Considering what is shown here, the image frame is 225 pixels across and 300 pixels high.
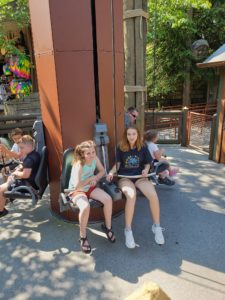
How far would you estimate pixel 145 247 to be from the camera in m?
2.87

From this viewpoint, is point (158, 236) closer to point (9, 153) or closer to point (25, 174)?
point (25, 174)

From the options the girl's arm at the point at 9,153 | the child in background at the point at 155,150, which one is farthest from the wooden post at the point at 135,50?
the girl's arm at the point at 9,153

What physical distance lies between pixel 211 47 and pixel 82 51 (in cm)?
1275

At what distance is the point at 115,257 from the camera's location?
273 centimetres

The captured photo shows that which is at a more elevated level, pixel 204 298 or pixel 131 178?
pixel 131 178

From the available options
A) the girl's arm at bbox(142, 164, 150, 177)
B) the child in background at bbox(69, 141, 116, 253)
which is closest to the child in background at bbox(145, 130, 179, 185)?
the girl's arm at bbox(142, 164, 150, 177)

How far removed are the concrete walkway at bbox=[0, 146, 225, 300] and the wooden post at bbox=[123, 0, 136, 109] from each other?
1.97 meters

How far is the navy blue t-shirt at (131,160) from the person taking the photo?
3182mm

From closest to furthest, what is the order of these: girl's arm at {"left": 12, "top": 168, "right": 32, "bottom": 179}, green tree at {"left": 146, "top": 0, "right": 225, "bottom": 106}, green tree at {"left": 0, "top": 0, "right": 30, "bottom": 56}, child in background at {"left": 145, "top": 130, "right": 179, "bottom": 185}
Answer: girl's arm at {"left": 12, "top": 168, "right": 32, "bottom": 179} → child in background at {"left": 145, "top": 130, "right": 179, "bottom": 185} → green tree at {"left": 0, "top": 0, "right": 30, "bottom": 56} → green tree at {"left": 146, "top": 0, "right": 225, "bottom": 106}

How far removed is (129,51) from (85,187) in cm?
280

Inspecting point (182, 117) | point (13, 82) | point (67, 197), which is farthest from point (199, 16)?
point (67, 197)

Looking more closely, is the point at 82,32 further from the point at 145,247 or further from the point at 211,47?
the point at 211,47

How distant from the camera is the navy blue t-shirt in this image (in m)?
3.18

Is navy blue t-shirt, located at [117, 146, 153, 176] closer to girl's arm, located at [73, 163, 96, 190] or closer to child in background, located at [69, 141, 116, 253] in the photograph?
child in background, located at [69, 141, 116, 253]
